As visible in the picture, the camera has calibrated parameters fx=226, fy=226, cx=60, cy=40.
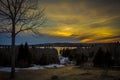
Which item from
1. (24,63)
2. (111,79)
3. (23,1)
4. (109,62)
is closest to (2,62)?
(24,63)

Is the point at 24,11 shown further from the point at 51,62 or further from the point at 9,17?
the point at 51,62

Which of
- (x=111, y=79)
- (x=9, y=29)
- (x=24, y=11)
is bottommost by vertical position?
(x=111, y=79)

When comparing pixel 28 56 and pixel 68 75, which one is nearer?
pixel 68 75

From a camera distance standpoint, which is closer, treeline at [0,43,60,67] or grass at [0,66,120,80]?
grass at [0,66,120,80]

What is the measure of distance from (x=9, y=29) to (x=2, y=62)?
9.36m

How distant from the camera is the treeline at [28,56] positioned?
29763 mm

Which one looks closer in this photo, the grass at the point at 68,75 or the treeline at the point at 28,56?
the grass at the point at 68,75

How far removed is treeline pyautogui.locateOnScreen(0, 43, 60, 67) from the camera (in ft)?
97.6

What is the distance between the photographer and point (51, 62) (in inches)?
1432

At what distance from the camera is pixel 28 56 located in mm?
30781

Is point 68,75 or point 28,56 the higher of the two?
point 28,56

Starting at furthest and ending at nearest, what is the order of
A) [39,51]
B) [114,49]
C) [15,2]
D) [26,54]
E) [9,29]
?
[114,49] → [39,51] → [26,54] → [9,29] → [15,2]

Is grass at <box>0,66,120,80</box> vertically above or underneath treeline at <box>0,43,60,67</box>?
underneath

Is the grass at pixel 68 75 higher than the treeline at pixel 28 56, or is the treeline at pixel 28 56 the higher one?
the treeline at pixel 28 56
